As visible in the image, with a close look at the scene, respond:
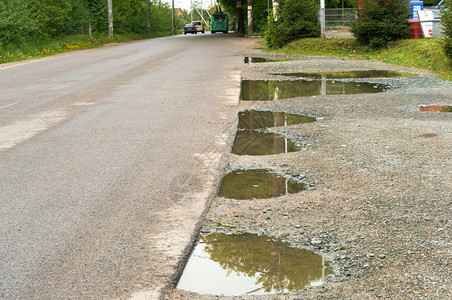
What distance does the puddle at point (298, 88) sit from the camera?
13844 millimetres

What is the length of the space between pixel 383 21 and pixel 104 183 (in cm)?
1974

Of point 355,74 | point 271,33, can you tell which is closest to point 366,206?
point 355,74

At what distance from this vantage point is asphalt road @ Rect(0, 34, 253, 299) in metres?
4.36

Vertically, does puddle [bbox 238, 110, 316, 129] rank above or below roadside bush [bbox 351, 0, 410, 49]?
below

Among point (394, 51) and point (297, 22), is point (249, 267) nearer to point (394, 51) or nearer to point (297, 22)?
point (394, 51)

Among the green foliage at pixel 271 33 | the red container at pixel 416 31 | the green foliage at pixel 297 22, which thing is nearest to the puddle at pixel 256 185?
the red container at pixel 416 31

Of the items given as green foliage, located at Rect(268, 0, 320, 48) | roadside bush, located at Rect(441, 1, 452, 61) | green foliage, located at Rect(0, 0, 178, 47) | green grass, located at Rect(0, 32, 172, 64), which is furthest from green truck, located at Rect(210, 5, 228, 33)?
roadside bush, located at Rect(441, 1, 452, 61)

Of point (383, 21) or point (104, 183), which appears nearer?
point (104, 183)

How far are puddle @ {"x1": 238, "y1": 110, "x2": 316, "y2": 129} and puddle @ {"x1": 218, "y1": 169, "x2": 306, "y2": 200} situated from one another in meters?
3.06

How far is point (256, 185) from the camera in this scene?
22.1 feet

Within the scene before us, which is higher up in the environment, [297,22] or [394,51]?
[297,22]

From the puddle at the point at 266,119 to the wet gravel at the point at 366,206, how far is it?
1.25 feet

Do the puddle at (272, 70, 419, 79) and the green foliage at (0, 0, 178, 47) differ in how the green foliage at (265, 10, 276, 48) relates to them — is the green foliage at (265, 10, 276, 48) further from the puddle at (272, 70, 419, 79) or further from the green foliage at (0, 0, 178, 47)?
the green foliage at (0, 0, 178, 47)

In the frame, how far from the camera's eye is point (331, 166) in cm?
721
